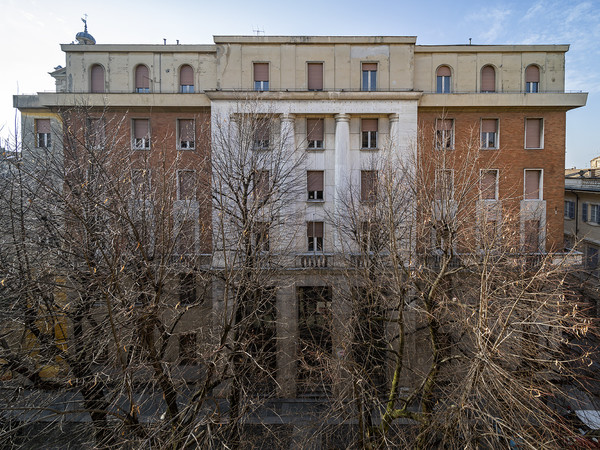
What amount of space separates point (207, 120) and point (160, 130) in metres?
2.53

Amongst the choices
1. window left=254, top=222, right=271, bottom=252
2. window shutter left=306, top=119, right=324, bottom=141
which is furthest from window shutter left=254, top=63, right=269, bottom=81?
window left=254, top=222, right=271, bottom=252

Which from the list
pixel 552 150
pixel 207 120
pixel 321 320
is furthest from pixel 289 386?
pixel 552 150

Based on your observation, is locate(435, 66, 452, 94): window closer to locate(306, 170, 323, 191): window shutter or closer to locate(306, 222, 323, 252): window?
locate(306, 170, 323, 191): window shutter

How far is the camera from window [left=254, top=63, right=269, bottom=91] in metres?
16.3

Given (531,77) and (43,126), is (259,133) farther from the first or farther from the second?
(531,77)

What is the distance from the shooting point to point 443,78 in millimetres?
16859

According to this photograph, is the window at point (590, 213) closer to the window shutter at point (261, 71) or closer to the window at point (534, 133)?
the window at point (534, 133)

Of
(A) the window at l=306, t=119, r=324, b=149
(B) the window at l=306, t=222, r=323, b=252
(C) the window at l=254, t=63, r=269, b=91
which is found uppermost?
(C) the window at l=254, t=63, r=269, b=91

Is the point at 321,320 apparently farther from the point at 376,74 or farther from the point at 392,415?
the point at 376,74

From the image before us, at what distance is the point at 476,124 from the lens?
54.1 ft

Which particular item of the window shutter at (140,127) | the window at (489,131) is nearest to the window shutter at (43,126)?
the window shutter at (140,127)

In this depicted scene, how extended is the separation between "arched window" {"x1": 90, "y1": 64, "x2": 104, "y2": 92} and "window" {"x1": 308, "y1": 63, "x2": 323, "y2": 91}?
10680mm

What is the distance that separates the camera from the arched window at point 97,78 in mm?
16719

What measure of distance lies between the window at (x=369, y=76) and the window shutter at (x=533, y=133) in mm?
8193
